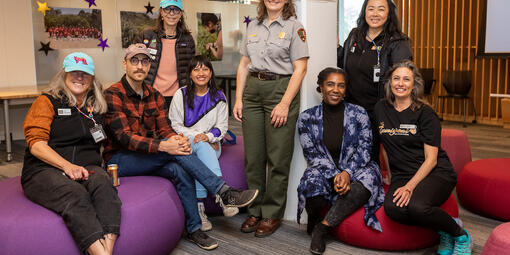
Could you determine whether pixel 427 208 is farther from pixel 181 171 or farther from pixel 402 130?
pixel 181 171

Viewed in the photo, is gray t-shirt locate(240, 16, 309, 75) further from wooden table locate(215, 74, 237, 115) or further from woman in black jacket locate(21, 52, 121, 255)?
wooden table locate(215, 74, 237, 115)

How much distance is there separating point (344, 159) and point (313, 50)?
875 millimetres

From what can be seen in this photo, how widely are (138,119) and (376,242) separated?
1802 mm

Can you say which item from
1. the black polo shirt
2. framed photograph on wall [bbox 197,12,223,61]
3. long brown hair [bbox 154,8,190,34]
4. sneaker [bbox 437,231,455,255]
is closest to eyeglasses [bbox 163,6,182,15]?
long brown hair [bbox 154,8,190,34]

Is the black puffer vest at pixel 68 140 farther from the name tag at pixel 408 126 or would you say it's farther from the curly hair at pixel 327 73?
the name tag at pixel 408 126

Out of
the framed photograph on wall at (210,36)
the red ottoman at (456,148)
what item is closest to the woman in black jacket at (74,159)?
the red ottoman at (456,148)

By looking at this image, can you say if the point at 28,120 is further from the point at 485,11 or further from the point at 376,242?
the point at 485,11

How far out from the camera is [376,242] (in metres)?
3.11

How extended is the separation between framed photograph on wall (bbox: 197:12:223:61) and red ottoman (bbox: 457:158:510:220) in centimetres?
700

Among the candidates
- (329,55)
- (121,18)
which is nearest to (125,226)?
(329,55)

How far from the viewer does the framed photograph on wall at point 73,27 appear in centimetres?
759

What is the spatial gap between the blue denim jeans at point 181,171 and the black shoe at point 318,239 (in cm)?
69

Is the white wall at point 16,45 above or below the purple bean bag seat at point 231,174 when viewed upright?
above

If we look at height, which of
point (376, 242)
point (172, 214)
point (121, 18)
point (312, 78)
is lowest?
point (376, 242)
